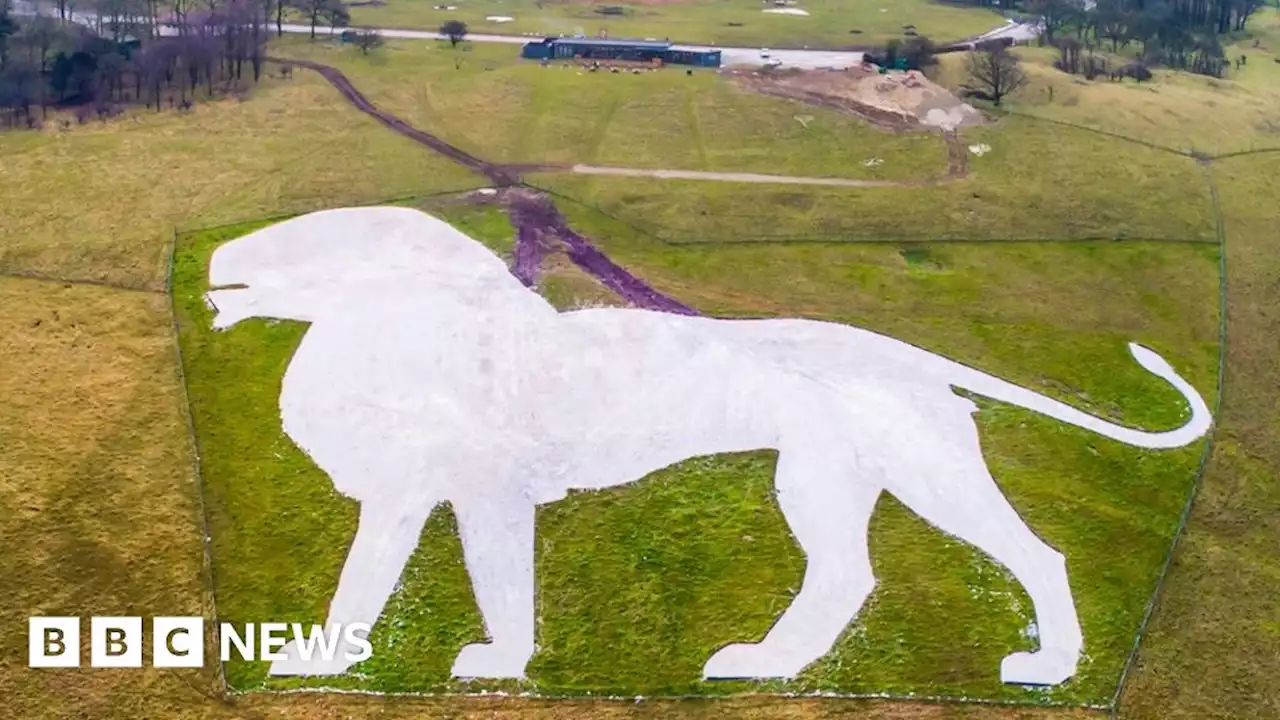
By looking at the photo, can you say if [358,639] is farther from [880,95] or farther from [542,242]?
[880,95]

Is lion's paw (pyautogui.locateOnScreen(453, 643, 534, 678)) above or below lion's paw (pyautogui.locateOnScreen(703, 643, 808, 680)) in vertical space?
below

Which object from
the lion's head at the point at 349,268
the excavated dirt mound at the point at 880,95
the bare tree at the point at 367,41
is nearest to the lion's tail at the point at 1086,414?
the lion's head at the point at 349,268

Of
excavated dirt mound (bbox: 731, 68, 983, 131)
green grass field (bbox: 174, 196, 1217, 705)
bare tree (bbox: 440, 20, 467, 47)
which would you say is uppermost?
bare tree (bbox: 440, 20, 467, 47)

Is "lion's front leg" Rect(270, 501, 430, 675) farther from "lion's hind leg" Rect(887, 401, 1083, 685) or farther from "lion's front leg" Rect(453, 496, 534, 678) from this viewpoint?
"lion's hind leg" Rect(887, 401, 1083, 685)

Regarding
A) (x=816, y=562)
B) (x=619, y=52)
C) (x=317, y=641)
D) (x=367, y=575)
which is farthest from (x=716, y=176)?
(x=317, y=641)

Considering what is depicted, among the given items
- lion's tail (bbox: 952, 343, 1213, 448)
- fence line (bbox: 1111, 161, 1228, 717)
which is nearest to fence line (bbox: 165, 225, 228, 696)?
fence line (bbox: 1111, 161, 1228, 717)

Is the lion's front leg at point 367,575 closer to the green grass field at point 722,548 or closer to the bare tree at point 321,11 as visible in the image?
the green grass field at point 722,548

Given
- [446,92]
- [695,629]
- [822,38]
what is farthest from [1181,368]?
[822,38]
